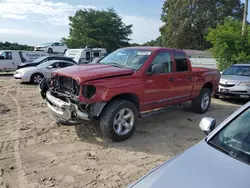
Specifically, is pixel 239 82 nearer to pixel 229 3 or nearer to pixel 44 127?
pixel 44 127

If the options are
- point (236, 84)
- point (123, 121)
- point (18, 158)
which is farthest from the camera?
point (236, 84)

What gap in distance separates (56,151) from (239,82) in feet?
24.5

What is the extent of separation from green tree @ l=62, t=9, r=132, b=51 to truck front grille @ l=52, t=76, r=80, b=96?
33.7 m

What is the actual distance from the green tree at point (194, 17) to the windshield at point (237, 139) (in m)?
42.5

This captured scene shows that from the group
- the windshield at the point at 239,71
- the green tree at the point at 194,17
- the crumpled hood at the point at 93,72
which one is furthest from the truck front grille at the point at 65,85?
the green tree at the point at 194,17

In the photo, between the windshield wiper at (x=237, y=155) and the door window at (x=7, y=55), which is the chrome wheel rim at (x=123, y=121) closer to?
the windshield wiper at (x=237, y=155)

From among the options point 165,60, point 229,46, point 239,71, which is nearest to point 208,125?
point 165,60

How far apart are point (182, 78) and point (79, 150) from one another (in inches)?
131

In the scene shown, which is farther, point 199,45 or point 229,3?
point 199,45

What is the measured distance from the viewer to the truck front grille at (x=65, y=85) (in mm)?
4916

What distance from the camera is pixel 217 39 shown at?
16.1 metres

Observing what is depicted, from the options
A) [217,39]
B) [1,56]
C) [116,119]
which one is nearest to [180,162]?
[116,119]

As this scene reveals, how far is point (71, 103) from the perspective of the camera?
15.8 feet

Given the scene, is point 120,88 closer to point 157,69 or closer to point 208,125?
point 157,69
